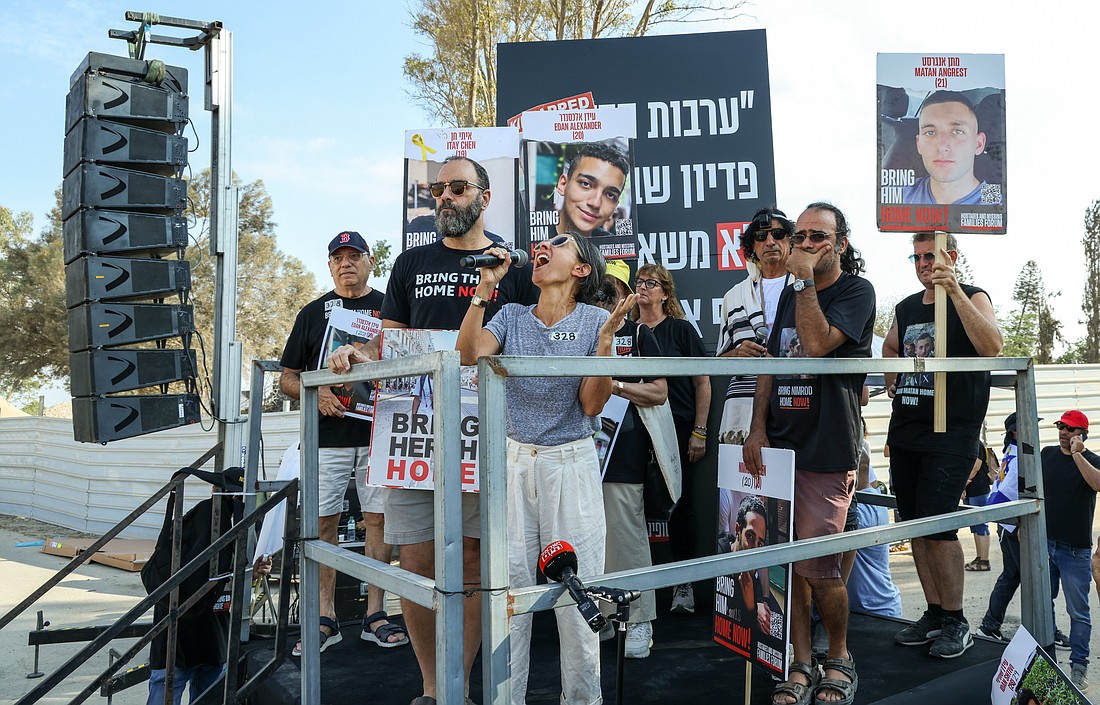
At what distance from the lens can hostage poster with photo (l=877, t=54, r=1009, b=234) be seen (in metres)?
3.75

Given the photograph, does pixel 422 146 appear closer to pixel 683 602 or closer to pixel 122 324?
pixel 122 324

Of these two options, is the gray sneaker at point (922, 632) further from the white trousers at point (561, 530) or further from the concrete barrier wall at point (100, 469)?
the concrete barrier wall at point (100, 469)

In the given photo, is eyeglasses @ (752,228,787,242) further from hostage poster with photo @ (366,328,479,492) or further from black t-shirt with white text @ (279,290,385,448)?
black t-shirt with white text @ (279,290,385,448)

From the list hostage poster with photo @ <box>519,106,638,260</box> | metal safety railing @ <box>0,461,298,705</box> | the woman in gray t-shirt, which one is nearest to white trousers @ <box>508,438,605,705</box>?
the woman in gray t-shirt

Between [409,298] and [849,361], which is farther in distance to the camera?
[409,298]

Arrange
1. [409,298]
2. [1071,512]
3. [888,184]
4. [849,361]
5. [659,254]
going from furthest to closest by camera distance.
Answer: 1. [659,254]
2. [1071,512]
3. [888,184]
4. [409,298]
5. [849,361]

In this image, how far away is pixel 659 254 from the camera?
546 cm

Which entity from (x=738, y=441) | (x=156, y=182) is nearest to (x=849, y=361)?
(x=738, y=441)

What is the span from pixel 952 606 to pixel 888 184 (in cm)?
183

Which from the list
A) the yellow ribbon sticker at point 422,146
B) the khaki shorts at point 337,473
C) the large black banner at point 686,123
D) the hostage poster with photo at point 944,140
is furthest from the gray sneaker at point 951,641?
the yellow ribbon sticker at point 422,146

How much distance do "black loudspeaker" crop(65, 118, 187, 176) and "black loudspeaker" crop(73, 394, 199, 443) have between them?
164 centimetres

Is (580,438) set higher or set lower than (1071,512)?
higher

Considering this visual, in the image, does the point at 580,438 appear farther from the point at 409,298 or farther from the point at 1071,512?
the point at 1071,512

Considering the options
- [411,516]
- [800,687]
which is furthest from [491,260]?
[800,687]
